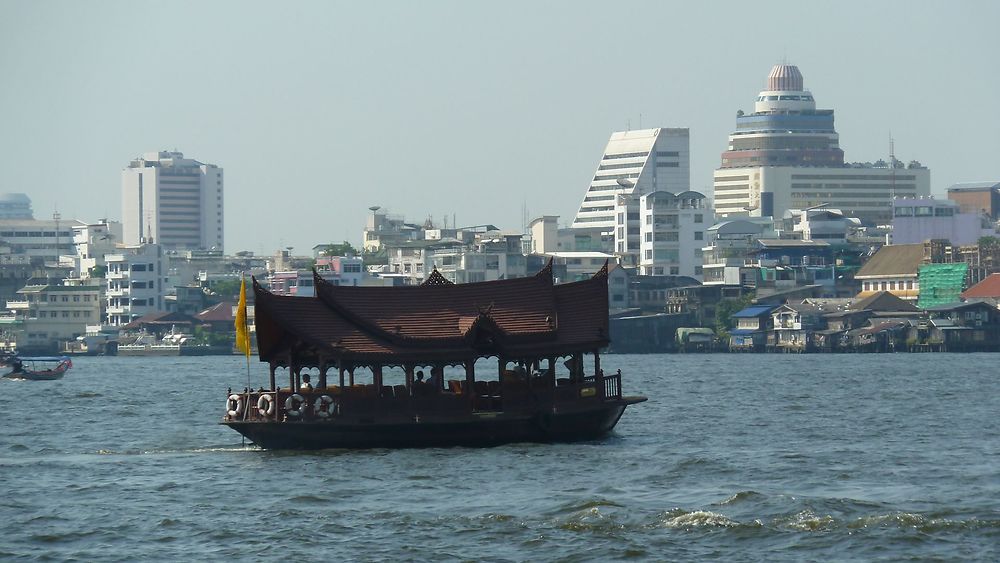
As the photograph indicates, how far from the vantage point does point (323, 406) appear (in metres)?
46.3

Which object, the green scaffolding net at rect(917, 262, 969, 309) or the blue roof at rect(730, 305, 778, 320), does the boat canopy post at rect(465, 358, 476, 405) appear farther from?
the green scaffolding net at rect(917, 262, 969, 309)

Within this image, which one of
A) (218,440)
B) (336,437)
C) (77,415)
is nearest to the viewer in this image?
(336,437)

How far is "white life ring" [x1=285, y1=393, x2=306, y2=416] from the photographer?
4609 centimetres

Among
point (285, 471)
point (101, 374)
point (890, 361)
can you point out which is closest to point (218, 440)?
point (285, 471)

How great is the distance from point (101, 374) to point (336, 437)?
76.8m

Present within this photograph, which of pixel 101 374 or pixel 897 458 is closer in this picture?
pixel 897 458

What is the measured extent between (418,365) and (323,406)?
94.7 inches

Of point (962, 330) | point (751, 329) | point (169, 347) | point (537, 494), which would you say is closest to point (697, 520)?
point (537, 494)

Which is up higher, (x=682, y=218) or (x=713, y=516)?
(x=682, y=218)

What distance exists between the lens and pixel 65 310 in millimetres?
182250

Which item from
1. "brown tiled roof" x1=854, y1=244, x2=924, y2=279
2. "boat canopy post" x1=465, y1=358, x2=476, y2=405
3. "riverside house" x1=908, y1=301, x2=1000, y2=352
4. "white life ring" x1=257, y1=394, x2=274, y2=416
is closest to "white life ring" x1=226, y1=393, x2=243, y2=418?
"white life ring" x1=257, y1=394, x2=274, y2=416

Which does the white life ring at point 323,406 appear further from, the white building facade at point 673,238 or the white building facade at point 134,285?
the white building facade at point 673,238

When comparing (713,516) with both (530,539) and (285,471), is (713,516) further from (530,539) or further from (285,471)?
(285,471)

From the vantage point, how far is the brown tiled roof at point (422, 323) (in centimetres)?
4638
